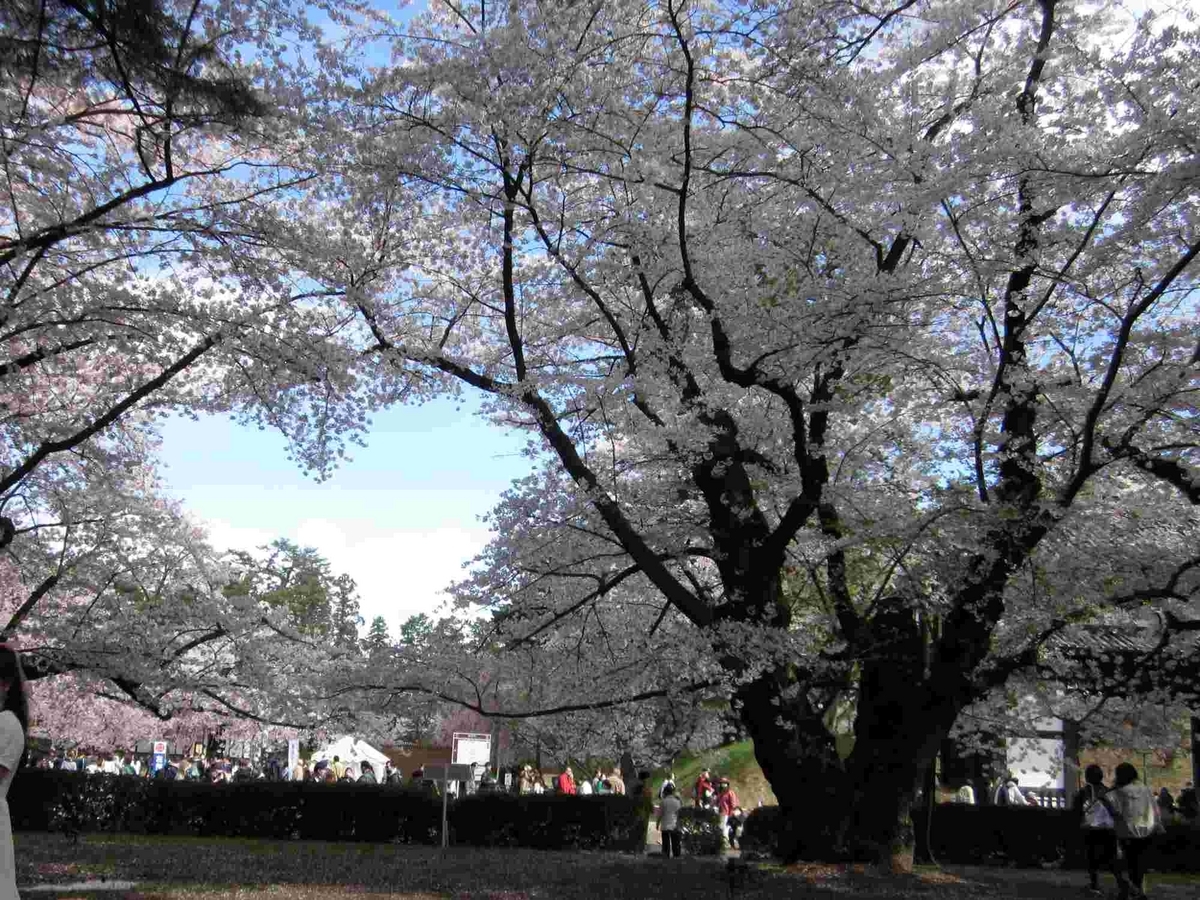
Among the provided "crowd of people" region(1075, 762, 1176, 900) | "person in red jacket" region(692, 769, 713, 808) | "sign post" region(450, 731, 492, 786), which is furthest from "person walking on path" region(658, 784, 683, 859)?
"crowd of people" region(1075, 762, 1176, 900)

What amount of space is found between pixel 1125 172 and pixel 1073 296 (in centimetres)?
320

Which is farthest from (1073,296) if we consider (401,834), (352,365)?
(401,834)

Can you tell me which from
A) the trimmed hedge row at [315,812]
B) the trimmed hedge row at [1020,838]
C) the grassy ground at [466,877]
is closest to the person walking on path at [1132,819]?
the grassy ground at [466,877]

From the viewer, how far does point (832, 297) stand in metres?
9.73

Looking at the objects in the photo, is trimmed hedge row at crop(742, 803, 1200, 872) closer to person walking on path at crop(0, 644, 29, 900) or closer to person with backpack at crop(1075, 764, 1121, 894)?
person with backpack at crop(1075, 764, 1121, 894)

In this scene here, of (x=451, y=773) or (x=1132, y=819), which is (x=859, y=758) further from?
(x=451, y=773)

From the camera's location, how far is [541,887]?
1041 cm

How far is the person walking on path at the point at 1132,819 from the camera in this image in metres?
9.81

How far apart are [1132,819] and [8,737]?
9.44 metres

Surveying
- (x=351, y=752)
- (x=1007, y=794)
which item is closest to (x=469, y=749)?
(x=1007, y=794)

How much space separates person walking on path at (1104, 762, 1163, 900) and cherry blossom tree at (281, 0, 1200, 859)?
1409mm

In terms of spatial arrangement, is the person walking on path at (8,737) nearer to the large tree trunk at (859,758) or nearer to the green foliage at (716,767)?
the large tree trunk at (859,758)

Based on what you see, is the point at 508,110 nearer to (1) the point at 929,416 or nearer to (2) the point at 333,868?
(1) the point at 929,416

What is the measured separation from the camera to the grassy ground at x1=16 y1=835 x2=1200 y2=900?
31.1 ft
